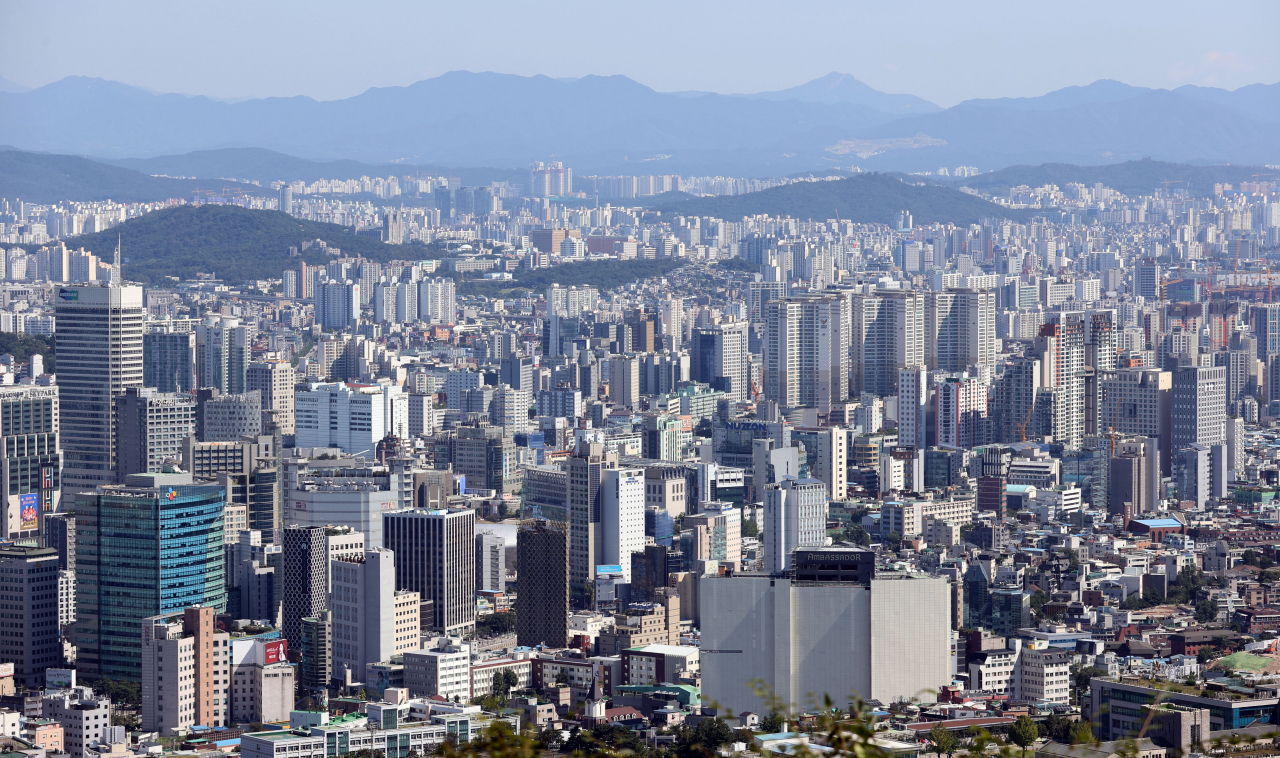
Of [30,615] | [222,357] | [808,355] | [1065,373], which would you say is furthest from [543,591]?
[808,355]

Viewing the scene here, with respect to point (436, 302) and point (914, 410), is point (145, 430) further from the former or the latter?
point (436, 302)

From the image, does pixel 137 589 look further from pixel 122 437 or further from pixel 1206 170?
pixel 1206 170

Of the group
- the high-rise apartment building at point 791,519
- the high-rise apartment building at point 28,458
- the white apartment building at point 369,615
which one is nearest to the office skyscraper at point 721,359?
the high-rise apartment building at point 28,458

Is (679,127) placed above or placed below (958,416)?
above

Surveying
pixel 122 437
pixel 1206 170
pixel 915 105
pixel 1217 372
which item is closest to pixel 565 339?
pixel 1217 372

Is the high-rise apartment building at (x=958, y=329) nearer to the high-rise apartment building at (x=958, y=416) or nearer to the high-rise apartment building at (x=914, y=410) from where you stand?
the high-rise apartment building at (x=914, y=410)
